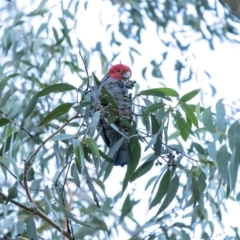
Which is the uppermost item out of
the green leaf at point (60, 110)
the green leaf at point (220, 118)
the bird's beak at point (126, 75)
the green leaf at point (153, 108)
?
the bird's beak at point (126, 75)

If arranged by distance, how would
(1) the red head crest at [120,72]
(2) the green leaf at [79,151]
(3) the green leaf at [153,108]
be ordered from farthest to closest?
(1) the red head crest at [120,72] → (3) the green leaf at [153,108] → (2) the green leaf at [79,151]

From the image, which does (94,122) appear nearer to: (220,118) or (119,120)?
(119,120)

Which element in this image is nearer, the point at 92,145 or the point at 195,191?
the point at 92,145

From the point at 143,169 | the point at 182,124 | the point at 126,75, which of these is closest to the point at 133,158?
the point at 143,169

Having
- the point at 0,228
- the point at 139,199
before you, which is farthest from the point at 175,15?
the point at 0,228

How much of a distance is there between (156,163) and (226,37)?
5.69ft

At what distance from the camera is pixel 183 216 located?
7.61 ft

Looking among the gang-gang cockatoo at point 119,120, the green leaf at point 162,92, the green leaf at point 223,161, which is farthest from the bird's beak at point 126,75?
the green leaf at point 223,161

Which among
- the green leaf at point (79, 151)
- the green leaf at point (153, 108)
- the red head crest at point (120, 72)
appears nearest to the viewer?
the green leaf at point (79, 151)

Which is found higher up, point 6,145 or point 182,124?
point 6,145

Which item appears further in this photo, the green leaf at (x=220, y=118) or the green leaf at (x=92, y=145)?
the green leaf at (x=220, y=118)

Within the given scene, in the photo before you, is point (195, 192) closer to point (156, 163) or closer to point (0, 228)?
point (156, 163)

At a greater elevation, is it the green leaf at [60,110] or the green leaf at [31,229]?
the green leaf at [60,110]

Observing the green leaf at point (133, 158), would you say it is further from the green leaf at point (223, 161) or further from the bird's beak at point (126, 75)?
the bird's beak at point (126, 75)
